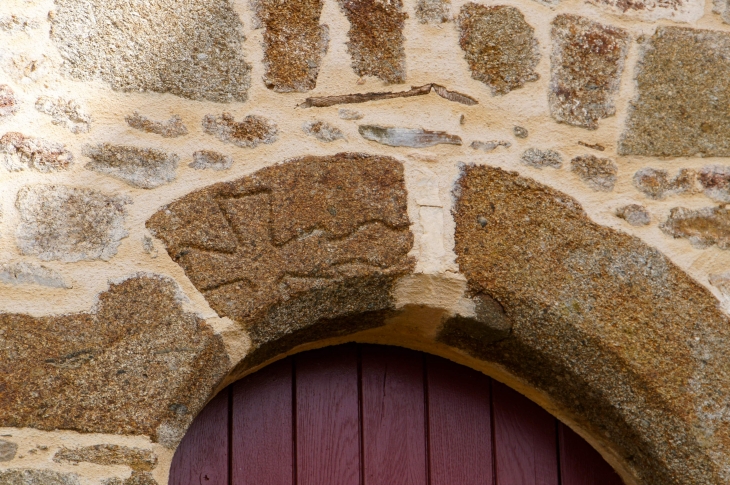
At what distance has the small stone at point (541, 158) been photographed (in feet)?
5.55

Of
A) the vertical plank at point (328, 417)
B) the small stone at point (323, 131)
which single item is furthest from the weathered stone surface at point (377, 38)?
the vertical plank at point (328, 417)

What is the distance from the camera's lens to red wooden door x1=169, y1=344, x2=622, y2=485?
5.64 feet

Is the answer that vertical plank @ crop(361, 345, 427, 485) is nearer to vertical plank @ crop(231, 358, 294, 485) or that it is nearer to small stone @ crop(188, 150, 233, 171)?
vertical plank @ crop(231, 358, 294, 485)

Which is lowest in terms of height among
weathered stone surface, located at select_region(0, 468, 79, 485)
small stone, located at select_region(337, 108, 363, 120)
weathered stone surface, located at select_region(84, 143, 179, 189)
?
weathered stone surface, located at select_region(0, 468, 79, 485)

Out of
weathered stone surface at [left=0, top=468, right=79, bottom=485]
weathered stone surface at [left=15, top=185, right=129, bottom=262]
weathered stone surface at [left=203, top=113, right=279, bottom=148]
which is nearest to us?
weathered stone surface at [left=0, top=468, right=79, bottom=485]

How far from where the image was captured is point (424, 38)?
5.63 feet

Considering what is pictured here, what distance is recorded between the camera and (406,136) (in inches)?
66.1

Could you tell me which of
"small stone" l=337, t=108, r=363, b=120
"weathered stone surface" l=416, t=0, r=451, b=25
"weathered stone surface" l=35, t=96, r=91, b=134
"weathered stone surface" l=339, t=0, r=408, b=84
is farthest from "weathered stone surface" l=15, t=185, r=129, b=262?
"weathered stone surface" l=416, t=0, r=451, b=25

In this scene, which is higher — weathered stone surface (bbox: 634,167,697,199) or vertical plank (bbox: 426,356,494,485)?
weathered stone surface (bbox: 634,167,697,199)

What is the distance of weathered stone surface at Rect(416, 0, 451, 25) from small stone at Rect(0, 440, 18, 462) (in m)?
1.12

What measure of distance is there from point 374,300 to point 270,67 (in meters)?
0.51

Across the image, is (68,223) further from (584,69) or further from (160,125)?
(584,69)

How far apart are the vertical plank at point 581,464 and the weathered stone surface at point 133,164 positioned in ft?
3.34

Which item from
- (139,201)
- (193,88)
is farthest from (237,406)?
(193,88)
